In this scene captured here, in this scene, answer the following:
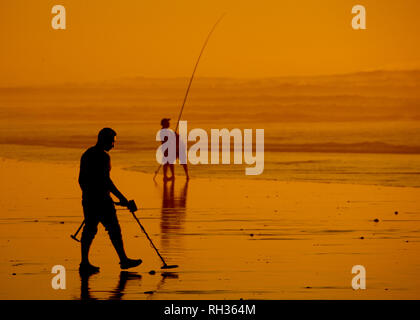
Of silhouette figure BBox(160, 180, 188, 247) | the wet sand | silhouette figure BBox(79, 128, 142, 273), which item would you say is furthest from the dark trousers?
silhouette figure BBox(160, 180, 188, 247)

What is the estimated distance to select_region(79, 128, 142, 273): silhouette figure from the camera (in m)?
11.8

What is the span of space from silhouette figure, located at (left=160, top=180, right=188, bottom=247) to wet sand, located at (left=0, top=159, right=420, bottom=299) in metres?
0.03

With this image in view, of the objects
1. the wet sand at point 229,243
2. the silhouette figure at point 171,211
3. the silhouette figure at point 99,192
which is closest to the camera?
the wet sand at point 229,243

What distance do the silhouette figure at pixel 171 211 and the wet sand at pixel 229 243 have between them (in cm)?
3

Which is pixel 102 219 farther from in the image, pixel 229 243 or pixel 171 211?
pixel 171 211

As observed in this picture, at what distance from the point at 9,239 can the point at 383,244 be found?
17.1 ft

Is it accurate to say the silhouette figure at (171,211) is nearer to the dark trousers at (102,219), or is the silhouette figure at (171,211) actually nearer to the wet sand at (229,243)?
the wet sand at (229,243)

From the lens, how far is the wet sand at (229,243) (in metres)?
10.7

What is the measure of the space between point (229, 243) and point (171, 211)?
14.4 feet

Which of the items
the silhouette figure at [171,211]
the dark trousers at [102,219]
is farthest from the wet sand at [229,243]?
the dark trousers at [102,219]

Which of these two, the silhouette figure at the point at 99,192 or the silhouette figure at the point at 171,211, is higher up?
the silhouette figure at the point at 171,211

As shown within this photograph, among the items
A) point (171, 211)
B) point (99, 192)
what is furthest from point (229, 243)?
point (171, 211)

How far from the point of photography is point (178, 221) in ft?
54.9
